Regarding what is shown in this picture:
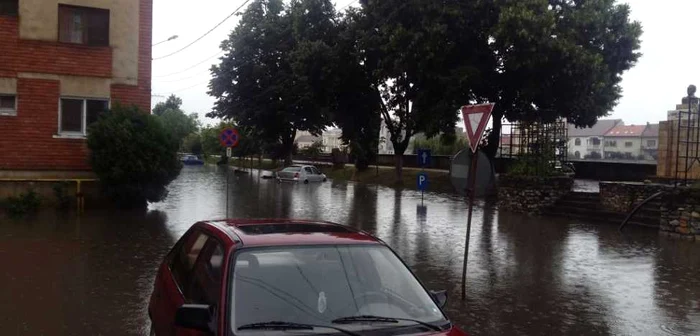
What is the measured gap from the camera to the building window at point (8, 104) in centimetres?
1650

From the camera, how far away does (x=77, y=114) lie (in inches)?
686

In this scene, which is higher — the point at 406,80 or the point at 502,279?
the point at 406,80

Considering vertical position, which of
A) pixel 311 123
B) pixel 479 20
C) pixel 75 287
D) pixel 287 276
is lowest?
pixel 75 287

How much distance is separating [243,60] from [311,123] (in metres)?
7.35

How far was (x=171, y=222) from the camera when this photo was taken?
618 inches

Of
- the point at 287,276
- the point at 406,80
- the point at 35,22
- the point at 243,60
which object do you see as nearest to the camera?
the point at 287,276

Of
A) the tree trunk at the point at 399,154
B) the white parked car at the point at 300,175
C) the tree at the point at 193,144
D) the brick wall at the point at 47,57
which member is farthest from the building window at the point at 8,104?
the tree at the point at 193,144

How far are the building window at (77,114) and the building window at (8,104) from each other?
115 cm

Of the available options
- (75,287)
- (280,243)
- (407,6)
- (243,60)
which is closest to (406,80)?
(407,6)

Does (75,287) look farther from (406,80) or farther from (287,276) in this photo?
(406,80)

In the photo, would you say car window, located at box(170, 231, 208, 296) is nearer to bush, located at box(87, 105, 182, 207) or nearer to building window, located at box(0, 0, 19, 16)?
bush, located at box(87, 105, 182, 207)

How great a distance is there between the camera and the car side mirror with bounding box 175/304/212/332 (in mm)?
3535

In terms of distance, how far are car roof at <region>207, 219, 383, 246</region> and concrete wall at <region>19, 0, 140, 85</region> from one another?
1448 centimetres

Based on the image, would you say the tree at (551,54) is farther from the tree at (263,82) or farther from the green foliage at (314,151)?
the green foliage at (314,151)
